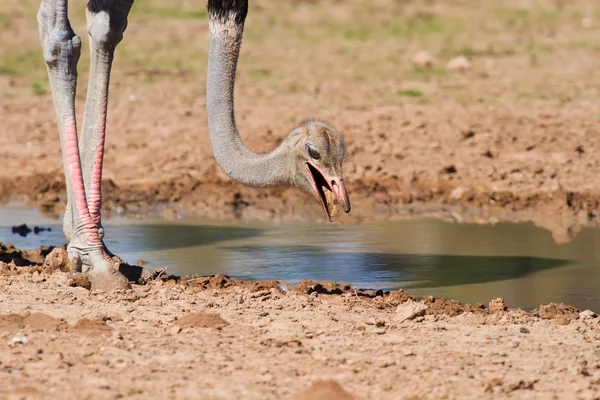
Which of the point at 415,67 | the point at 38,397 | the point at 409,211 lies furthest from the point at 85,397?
the point at 415,67

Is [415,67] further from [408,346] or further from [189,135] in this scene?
[408,346]

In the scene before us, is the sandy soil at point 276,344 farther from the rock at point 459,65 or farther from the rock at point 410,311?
the rock at point 459,65

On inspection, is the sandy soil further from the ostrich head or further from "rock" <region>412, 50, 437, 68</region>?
"rock" <region>412, 50, 437, 68</region>

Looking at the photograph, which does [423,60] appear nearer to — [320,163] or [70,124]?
[70,124]

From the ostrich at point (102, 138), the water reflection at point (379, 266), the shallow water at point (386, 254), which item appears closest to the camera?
the ostrich at point (102, 138)

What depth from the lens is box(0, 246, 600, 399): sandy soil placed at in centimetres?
469

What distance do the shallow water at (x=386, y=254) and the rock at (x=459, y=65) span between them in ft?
19.5

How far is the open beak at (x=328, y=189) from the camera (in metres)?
5.93

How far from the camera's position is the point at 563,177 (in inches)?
400

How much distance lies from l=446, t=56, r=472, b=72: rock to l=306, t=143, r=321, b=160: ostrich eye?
9119mm

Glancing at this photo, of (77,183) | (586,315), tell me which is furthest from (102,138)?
(586,315)

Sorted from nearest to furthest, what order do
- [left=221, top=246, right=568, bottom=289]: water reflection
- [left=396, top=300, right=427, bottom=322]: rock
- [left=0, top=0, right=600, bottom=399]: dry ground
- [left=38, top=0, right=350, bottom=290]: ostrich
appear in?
[left=0, top=0, right=600, bottom=399]: dry ground < [left=396, top=300, right=427, bottom=322]: rock < [left=38, top=0, right=350, bottom=290]: ostrich < [left=221, top=246, right=568, bottom=289]: water reflection

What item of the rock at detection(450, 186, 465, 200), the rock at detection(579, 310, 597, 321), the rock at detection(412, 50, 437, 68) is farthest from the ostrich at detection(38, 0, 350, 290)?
the rock at detection(412, 50, 437, 68)

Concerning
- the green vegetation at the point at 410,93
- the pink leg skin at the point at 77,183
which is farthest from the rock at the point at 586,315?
the green vegetation at the point at 410,93
